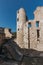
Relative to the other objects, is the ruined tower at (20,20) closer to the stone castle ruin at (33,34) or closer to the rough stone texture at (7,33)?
the stone castle ruin at (33,34)

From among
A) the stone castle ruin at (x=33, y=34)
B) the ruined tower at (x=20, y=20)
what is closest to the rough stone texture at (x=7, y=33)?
the ruined tower at (x=20, y=20)

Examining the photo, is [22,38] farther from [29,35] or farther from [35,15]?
[35,15]

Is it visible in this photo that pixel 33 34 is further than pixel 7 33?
No

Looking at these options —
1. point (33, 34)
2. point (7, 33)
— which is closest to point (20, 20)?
point (33, 34)

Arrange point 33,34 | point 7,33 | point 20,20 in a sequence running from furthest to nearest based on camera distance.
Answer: point 7,33
point 20,20
point 33,34

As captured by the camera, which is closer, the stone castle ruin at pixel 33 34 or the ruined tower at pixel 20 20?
the stone castle ruin at pixel 33 34

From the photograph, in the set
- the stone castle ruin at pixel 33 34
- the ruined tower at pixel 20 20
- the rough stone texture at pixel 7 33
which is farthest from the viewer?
the rough stone texture at pixel 7 33

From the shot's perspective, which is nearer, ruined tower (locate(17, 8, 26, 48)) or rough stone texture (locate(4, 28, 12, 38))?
ruined tower (locate(17, 8, 26, 48))

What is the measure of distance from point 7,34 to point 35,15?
48.2 ft

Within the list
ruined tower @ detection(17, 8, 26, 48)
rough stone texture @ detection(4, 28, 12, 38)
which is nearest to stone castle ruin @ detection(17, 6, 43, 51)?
ruined tower @ detection(17, 8, 26, 48)

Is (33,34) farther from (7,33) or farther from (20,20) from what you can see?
(7,33)

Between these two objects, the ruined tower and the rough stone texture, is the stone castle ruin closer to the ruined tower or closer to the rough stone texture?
the ruined tower

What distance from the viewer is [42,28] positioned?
2972 centimetres

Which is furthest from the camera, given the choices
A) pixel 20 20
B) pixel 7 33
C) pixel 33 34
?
pixel 7 33
